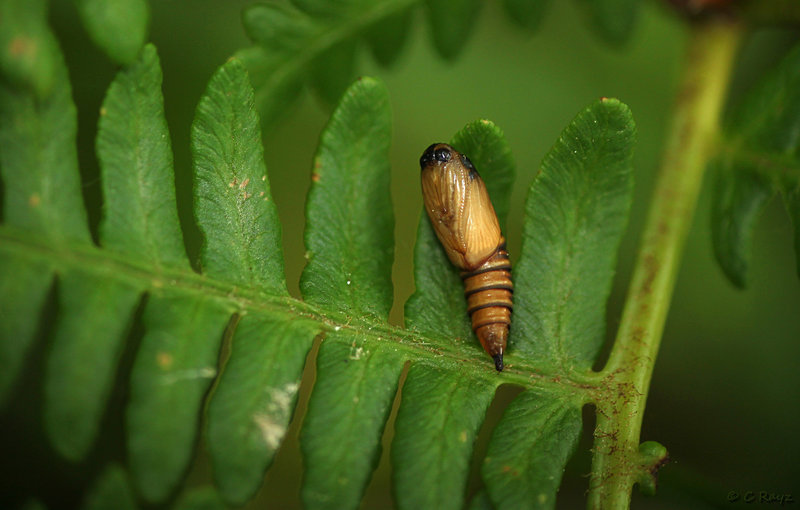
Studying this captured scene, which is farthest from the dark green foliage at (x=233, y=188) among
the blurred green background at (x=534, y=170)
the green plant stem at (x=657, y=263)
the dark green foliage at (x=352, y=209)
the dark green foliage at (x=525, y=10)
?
the dark green foliage at (x=525, y=10)

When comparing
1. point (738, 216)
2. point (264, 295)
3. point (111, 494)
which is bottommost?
point (111, 494)

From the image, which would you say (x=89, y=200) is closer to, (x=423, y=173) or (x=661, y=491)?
(x=423, y=173)

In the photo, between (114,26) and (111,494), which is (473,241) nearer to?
(114,26)

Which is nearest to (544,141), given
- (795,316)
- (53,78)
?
(795,316)

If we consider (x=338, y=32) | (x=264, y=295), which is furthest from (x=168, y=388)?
(x=338, y=32)


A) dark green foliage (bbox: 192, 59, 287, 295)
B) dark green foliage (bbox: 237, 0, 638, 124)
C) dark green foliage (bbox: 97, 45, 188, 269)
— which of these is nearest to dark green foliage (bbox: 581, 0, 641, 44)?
dark green foliage (bbox: 237, 0, 638, 124)
